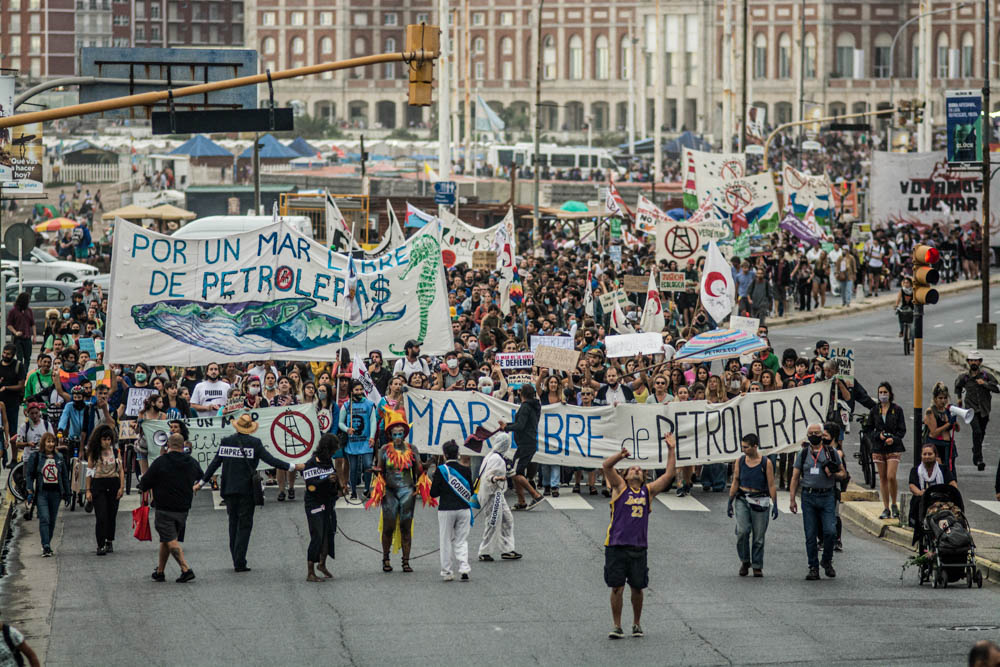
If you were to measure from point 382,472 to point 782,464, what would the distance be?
6233 mm

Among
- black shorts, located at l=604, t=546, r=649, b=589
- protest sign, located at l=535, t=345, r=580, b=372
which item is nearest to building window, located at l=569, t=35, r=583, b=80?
protest sign, located at l=535, t=345, r=580, b=372

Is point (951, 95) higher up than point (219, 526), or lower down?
higher up

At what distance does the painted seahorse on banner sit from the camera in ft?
71.3

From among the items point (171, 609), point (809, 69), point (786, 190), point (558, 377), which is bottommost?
point (171, 609)

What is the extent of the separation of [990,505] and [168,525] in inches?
350

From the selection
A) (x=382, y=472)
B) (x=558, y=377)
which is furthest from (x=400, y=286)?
(x=382, y=472)

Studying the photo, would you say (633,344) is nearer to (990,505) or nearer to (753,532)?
(990,505)

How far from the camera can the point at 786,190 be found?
40.5 meters

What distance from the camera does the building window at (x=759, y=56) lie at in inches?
4717

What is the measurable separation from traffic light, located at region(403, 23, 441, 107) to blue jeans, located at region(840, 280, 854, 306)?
2322 centimetres

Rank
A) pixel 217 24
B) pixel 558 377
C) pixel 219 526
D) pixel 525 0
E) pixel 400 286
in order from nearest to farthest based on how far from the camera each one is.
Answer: pixel 219 526
pixel 558 377
pixel 400 286
pixel 525 0
pixel 217 24

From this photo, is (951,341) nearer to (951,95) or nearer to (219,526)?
(951,95)

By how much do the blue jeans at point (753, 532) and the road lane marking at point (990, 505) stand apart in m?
4.57

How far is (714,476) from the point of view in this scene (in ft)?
63.5
